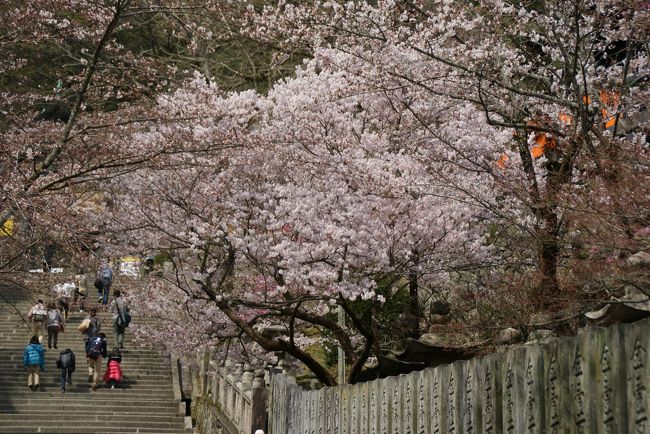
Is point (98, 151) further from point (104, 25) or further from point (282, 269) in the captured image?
point (282, 269)

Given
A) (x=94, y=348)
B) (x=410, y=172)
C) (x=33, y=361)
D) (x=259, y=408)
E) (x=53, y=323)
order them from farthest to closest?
(x=53, y=323)
(x=94, y=348)
(x=33, y=361)
(x=259, y=408)
(x=410, y=172)

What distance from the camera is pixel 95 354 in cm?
2678

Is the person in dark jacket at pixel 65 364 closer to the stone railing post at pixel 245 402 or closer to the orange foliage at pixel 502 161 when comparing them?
the stone railing post at pixel 245 402

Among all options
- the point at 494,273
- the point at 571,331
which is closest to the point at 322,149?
the point at 494,273

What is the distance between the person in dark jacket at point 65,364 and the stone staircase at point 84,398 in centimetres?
36

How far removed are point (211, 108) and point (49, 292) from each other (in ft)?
12.3

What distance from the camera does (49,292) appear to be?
14109 mm

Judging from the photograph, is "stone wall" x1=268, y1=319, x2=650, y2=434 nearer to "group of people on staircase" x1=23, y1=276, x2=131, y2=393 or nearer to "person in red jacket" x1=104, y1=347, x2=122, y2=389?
"group of people on staircase" x1=23, y1=276, x2=131, y2=393

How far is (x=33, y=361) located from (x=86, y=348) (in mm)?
1477

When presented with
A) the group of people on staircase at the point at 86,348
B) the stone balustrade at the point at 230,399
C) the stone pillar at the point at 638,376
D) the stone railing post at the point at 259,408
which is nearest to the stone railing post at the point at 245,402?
the stone balustrade at the point at 230,399

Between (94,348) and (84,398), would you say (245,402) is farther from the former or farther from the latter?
(84,398)

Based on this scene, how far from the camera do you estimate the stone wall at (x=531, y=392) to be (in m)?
5.47

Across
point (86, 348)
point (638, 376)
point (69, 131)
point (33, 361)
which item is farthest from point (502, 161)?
point (86, 348)

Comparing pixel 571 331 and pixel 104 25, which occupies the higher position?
pixel 104 25
